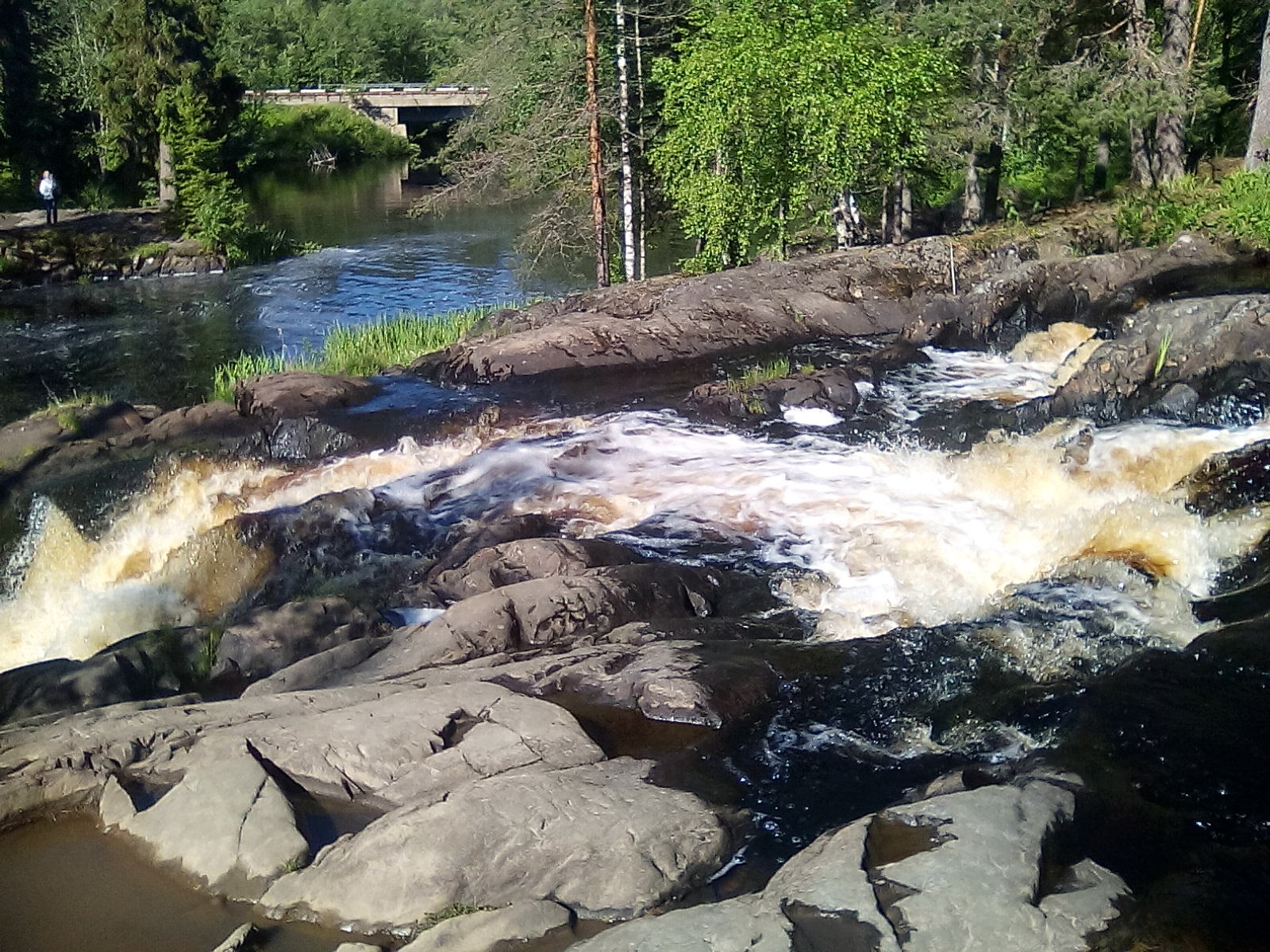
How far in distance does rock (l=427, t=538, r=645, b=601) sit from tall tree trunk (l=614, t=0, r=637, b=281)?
1316cm

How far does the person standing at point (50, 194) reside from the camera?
34.2 m

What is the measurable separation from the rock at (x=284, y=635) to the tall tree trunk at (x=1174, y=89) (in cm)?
1829

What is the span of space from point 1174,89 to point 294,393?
53.7ft

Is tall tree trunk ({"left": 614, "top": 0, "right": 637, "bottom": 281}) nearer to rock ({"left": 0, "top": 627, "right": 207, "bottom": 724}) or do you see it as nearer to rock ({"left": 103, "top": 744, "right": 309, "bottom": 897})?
rock ({"left": 0, "top": 627, "right": 207, "bottom": 724})

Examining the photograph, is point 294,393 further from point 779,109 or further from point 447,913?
point 447,913

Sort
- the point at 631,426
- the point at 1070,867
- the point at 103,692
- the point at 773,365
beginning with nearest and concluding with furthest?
the point at 1070,867 → the point at 103,692 → the point at 631,426 → the point at 773,365

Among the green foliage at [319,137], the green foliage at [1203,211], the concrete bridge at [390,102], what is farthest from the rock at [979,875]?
the concrete bridge at [390,102]

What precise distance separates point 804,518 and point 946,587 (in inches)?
83.2

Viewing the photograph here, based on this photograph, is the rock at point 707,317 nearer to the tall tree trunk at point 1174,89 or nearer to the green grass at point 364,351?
the green grass at point 364,351

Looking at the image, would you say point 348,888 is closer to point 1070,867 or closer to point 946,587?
point 1070,867

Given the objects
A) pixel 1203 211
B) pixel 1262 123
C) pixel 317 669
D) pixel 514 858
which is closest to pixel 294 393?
pixel 317 669

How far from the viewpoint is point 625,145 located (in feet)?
73.8

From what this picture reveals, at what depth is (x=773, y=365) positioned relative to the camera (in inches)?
666

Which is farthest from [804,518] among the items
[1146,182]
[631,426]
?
[1146,182]
